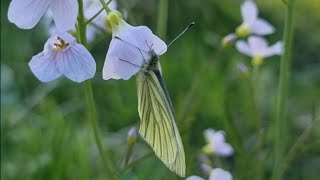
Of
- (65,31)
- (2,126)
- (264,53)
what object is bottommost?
(2,126)

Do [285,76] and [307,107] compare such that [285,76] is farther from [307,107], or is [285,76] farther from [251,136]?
[307,107]

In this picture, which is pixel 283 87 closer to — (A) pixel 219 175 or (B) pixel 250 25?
(A) pixel 219 175

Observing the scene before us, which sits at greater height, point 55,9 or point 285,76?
point 55,9

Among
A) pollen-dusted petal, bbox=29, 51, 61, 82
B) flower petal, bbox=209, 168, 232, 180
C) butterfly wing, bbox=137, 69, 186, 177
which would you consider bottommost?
flower petal, bbox=209, 168, 232, 180

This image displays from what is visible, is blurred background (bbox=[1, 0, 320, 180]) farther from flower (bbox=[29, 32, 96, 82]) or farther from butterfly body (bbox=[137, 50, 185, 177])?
flower (bbox=[29, 32, 96, 82])

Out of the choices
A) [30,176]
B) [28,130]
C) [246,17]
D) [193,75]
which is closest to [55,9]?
[246,17]

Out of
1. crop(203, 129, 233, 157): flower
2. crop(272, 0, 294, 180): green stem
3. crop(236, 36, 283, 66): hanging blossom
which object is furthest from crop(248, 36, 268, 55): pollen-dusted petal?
crop(272, 0, 294, 180): green stem

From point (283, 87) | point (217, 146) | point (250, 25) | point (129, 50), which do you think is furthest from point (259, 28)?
point (129, 50)
